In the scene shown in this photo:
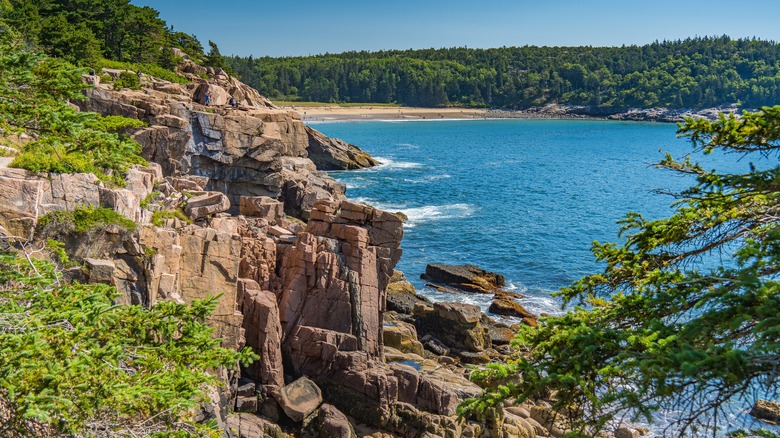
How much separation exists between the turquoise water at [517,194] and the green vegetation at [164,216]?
1613 centimetres

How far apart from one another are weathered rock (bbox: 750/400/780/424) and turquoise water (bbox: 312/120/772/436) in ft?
1.72

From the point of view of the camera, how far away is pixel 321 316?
26.5 meters

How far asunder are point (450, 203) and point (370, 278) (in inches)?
1734

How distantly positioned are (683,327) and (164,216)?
61.1ft

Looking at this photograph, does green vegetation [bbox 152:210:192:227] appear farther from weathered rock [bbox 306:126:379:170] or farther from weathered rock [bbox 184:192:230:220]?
weathered rock [bbox 306:126:379:170]

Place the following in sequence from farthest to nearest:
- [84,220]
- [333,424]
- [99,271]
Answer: [333,424] < [84,220] < [99,271]

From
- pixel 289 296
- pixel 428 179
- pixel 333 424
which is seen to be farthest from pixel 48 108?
pixel 428 179

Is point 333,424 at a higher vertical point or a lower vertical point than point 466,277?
higher

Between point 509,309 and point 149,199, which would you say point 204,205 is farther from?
point 509,309

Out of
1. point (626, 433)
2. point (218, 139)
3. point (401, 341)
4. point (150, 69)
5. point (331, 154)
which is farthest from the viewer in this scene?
point (331, 154)

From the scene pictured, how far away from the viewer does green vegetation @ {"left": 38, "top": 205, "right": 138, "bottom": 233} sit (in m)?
17.7

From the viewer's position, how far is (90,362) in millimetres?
10172

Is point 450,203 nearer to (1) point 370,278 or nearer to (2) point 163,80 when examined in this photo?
(2) point 163,80

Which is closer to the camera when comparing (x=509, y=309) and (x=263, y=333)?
(x=263, y=333)
